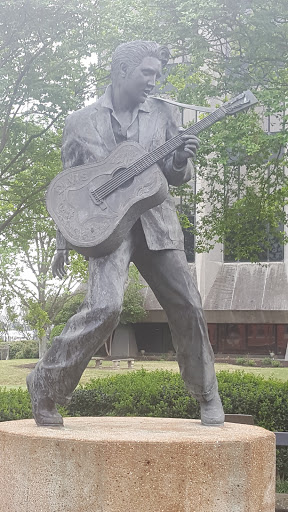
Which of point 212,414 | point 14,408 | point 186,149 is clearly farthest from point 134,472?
point 14,408

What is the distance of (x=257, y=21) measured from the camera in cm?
1019

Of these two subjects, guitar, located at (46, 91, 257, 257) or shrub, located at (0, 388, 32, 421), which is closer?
guitar, located at (46, 91, 257, 257)

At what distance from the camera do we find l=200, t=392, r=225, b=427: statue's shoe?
456 centimetres

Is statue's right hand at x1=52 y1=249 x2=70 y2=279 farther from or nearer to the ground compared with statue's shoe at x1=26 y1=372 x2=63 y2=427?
farther from the ground

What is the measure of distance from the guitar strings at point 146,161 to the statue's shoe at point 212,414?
1528 millimetres

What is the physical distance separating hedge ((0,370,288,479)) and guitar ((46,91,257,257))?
3999 millimetres

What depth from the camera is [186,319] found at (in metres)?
4.53

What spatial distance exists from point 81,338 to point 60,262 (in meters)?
0.85

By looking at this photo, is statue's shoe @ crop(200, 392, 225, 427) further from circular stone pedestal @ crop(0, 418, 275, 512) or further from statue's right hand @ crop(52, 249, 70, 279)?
statue's right hand @ crop(52, 249, 70, 279)

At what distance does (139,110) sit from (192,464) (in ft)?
7.73

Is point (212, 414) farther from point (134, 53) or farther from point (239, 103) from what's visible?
point (134, 53)

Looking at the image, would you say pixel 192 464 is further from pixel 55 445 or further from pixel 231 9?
pixel 231 9

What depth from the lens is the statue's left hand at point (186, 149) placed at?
4.41 meters

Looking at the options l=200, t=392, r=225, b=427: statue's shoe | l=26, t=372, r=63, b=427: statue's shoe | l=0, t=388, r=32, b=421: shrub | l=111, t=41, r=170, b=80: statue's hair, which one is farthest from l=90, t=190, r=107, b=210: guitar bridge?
l=0, t=388, r=32, b=421: shrub
